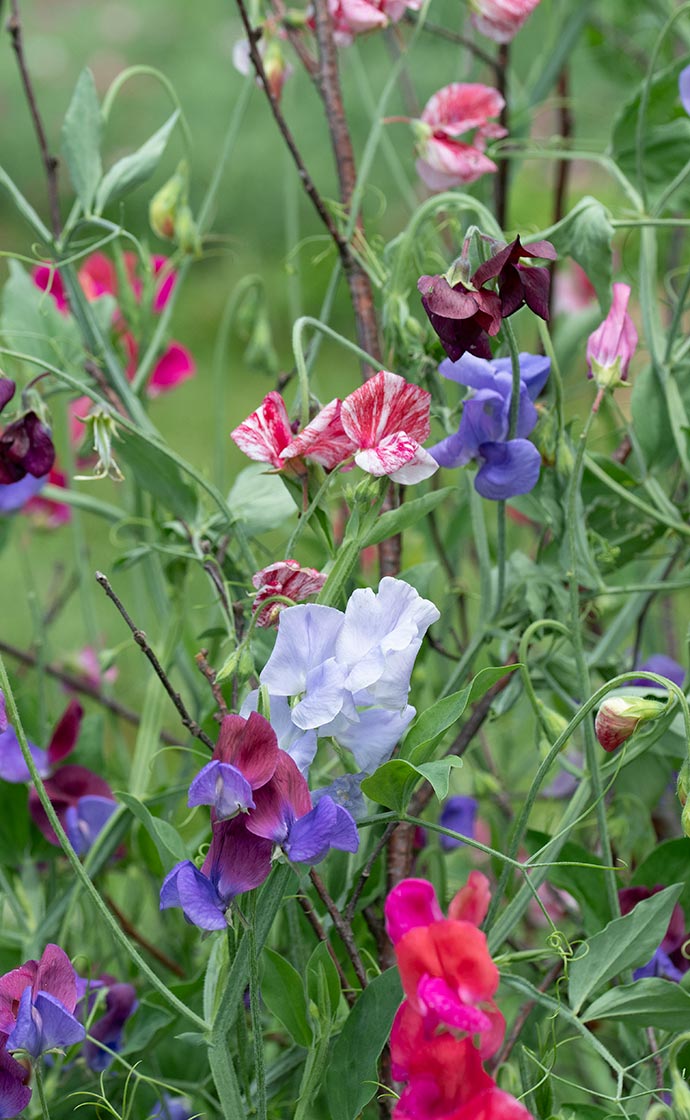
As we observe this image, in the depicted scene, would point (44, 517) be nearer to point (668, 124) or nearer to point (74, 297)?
point (74, 297)

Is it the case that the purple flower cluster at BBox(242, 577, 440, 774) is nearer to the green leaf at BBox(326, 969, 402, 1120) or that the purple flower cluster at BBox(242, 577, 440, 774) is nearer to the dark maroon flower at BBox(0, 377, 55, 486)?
the green leaf at BBox(326, 969, 402, 1120)

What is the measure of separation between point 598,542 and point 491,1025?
32 centimetres

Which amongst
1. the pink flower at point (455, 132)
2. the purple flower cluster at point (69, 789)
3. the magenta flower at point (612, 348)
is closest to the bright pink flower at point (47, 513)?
the purple flower cluster at point (69, 789)

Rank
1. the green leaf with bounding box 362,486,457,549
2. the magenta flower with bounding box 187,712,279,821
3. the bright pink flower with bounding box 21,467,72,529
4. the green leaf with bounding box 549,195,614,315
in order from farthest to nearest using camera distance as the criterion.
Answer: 1. the bright pink flower with bounding box 21,467,72,529
2. the green leaf with bounding box 549,195,614,315
3. the green leaf with bounding box 362,486,457,549
4. the magenta flower with bounding box 187,712,279,821

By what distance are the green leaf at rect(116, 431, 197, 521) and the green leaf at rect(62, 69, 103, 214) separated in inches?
5.6

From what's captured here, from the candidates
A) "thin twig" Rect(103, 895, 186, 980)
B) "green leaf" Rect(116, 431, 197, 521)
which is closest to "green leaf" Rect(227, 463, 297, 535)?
"green leaf" Rect(116, 431, 197, 521)

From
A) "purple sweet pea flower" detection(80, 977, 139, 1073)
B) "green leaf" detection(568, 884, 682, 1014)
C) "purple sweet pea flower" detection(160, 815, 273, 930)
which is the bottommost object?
"purple sweet pea flower" detection(80, 977, 139, 1073)

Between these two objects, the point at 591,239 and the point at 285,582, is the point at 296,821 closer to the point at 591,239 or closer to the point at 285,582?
the point at 285,582

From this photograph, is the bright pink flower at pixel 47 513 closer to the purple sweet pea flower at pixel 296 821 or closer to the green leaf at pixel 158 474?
the green leaf at pixel 158 474

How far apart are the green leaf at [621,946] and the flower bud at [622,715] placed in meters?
0.08

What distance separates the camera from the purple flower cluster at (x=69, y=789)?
2.38 feet

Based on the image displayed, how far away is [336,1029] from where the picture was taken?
55 centimetres

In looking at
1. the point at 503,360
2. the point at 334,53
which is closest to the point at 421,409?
the point at 503,360

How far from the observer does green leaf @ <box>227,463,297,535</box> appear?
0.70m
